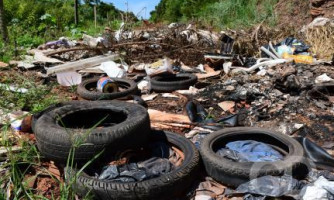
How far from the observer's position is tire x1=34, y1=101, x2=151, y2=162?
2764 mm

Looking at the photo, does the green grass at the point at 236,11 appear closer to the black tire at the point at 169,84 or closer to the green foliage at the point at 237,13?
the green foliage at the point at 237,13

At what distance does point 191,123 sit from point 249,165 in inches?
53.5

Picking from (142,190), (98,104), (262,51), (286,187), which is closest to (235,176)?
(286,187)

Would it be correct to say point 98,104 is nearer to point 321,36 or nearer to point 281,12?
point 321,36

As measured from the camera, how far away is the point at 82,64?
6.61 meters

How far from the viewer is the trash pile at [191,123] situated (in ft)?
8.79

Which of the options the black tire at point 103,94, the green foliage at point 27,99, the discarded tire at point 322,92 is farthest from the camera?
the black tire at point 103,94

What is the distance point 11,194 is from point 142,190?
1010 millimetres

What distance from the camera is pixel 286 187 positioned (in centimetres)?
254

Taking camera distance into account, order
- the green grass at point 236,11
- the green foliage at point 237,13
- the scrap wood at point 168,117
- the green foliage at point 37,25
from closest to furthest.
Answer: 1. the scrap wood at point 168,117
2. the green foliage at point 37,25
3. the green foliage at point 237,13
4. the green grass at point 236,11

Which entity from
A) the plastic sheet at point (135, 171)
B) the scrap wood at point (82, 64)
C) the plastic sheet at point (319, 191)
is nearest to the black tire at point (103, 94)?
the scrap wood at point (82, 64)

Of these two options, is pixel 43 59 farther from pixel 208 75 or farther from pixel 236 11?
pixel 236 11

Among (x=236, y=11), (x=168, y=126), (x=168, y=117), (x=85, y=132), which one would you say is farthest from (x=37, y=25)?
(x=85, y=132)

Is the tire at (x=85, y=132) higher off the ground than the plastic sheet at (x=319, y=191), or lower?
higher
